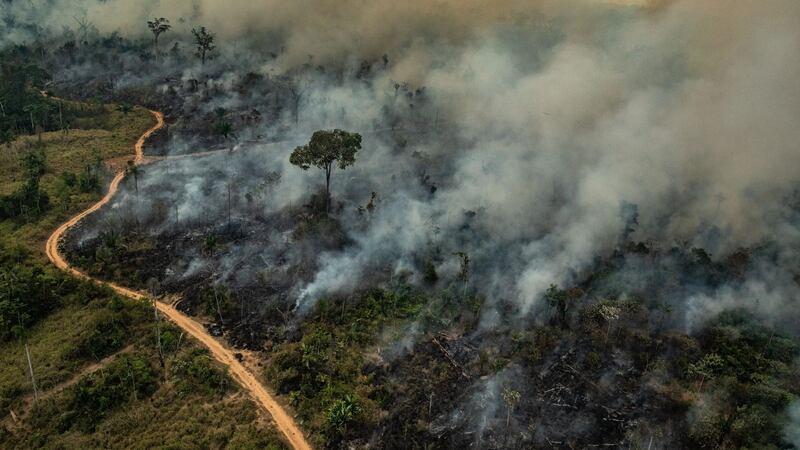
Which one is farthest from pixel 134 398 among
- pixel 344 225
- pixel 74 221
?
pixel 74 221

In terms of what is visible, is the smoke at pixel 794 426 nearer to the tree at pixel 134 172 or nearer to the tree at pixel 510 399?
the tree at pixel 510 399

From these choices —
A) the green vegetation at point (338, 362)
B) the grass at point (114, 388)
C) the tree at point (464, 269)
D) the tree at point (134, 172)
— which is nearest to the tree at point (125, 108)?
the tree at point (134, 172)

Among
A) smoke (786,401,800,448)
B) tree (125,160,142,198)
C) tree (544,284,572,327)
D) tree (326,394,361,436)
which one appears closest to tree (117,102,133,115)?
tree (125,160,142,198)

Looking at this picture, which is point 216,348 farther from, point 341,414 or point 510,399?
point 510,399

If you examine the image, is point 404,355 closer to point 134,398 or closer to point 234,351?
point 234,351

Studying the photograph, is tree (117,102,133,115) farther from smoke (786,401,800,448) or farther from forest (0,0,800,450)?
smoke (786,401,800,448)
